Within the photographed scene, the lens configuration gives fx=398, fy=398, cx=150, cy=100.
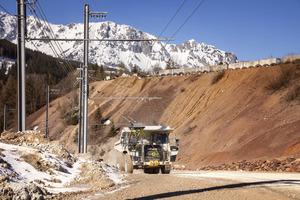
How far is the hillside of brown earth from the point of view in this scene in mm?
35531

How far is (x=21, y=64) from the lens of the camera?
19.0 meters

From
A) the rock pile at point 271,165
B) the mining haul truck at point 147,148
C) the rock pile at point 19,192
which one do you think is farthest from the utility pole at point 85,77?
the rock pile at point 19,192

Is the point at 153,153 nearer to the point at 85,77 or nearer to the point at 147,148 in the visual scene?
the point at 147,148

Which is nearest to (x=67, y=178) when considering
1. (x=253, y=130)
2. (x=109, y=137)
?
(x=253, y=130)

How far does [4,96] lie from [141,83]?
46750mm

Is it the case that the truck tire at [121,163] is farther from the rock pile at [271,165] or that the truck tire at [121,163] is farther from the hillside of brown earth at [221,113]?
the hillside of brown earth at [221,113]

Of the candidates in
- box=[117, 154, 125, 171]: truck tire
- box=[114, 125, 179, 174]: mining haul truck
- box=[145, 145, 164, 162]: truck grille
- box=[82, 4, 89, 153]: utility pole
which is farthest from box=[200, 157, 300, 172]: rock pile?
box=[82, 4, 89, 153]: utility pole

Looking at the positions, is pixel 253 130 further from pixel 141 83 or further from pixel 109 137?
pixel 141 83

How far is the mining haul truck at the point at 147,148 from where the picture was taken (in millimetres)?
21688

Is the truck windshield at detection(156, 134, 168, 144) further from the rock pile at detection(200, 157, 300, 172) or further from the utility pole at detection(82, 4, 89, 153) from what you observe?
the rock pile at detection(200, 157, 300, 172)

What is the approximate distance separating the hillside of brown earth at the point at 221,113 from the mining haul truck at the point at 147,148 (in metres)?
10.7

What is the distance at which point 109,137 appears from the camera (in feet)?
228

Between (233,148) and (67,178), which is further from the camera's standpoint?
(233,148)

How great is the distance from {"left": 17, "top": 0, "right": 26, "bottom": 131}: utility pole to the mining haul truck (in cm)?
576
